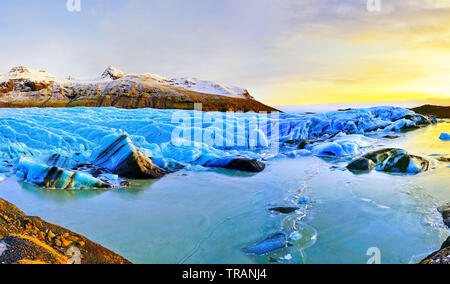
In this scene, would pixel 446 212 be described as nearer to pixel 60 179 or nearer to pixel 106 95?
pixel 60 179

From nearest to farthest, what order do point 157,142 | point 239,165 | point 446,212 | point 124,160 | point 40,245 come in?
point 40,245, point 446,212, point 124,160, point 239,165, point 157,142

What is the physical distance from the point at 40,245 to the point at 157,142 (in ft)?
30.5

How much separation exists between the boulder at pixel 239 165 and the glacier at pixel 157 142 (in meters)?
0.04

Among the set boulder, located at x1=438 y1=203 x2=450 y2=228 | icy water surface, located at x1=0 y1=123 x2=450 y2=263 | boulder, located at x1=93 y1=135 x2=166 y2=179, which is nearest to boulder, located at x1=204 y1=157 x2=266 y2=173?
icy water surface, located at x1=0 y1=123 x2=450 y2=263

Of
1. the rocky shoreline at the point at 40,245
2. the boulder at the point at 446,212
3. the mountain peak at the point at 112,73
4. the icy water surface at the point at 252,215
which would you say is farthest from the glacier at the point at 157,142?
the mountain peak at the point at 112,73

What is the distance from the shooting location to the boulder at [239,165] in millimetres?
7478

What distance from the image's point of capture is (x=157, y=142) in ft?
38.0

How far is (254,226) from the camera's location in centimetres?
369

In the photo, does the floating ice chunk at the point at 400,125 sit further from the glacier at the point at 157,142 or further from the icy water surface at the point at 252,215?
the icy water surface at the point at 252,215

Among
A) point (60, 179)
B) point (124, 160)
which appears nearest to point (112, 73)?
point (124, 160)
